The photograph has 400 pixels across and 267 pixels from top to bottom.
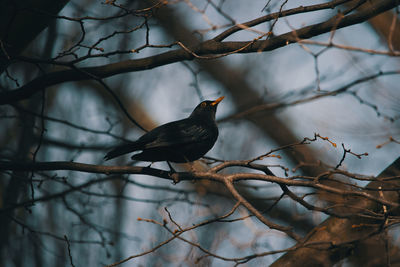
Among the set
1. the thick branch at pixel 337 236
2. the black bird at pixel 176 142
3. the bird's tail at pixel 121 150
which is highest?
the black bird at pixel 176 142

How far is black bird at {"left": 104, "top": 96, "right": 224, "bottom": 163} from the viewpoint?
3.91 meters

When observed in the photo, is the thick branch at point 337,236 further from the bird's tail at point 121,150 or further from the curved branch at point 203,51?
the bird's tail at point 121,150

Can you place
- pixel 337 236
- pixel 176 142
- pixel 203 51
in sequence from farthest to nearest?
1. pixel 176 142
2. pixel 337 236
3. pixel 203 51

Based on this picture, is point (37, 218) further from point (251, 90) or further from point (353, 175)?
point (353, 175)

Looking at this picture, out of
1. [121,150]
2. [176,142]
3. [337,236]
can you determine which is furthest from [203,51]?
[337,236]

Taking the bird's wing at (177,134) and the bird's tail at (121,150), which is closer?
the bird's tail at (121,150)

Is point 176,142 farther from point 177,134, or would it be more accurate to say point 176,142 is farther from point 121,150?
point 121,150

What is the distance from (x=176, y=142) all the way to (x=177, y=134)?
0.52 feet

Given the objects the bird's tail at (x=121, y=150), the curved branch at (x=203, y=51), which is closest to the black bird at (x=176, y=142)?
the bird's tail at (x=121, y=150)

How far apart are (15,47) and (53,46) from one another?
1.74 meters

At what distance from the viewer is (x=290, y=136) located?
750cm

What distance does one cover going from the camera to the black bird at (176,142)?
12.8 ft

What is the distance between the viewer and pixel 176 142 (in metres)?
4.11

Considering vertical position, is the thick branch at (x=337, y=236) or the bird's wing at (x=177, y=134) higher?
the bird's wing at (x=177, y=134)
